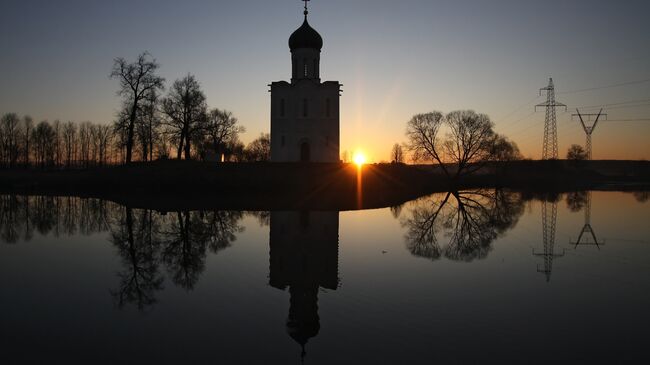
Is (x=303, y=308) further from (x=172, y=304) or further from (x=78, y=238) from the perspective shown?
(x=78, y=238)

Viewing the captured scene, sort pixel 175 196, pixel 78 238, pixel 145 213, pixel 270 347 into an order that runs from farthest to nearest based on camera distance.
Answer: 1. pixel 175 196
2. pixel 145 213
3. pixel 78 238
4. pixel 270 347

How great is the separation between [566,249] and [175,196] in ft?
86.5

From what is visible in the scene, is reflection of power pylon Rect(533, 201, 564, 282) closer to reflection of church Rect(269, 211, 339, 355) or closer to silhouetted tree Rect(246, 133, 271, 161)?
reflection of church Rect(269, 211, 339, 355)

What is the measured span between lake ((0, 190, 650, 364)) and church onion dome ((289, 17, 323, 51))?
26820 millimetres

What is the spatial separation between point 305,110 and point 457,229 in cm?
2524

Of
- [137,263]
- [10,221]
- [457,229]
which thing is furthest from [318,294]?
[10,221]

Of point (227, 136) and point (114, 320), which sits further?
point (227, 136)

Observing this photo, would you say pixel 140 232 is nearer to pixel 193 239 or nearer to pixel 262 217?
pixel 193 239

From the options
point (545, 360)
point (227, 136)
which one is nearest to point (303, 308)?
point (545, 360)

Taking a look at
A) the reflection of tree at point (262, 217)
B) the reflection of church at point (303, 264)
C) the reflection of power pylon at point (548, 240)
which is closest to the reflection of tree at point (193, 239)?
the reflection of tree at point (262, 217)

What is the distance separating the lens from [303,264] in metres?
12.8

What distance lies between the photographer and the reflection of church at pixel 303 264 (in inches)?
335

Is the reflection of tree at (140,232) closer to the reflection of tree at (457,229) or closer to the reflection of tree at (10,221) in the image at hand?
the reflection of tree at (10,221)

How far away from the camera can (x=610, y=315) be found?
29.1 feet
